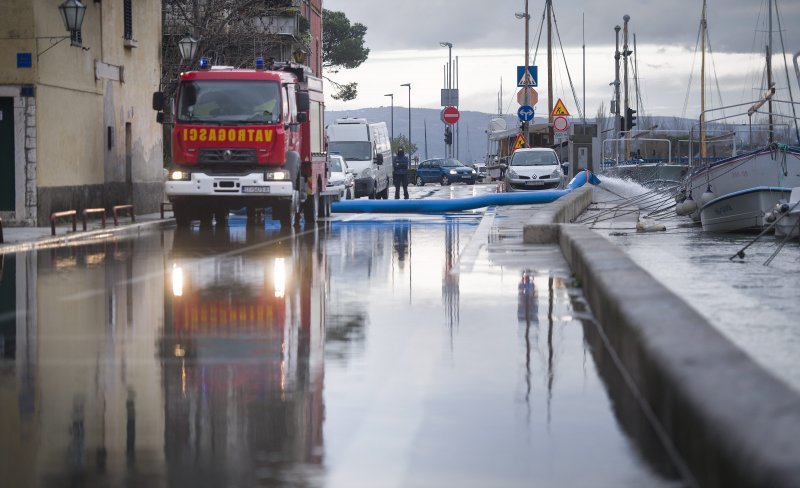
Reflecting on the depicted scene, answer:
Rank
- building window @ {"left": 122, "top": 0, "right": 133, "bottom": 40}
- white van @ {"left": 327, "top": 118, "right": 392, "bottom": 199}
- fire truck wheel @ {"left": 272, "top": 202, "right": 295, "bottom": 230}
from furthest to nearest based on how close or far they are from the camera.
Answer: white van @ {"left": 327, "top": 118, "right": 392, "bottom": 199}, building window @ {"left": 122, "top": 0, "right": 133, "bottom": 40}, fire truck wheel @ {"left": 272, "top": 202, "right": 295, "bottom": 230}

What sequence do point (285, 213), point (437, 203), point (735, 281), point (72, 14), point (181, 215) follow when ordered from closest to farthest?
1. point (735, 281)
2. point (72, 14)
3. point (285, 213)
4. point (181, 215)
5. point (437, 203)

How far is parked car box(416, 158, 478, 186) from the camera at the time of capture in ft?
261

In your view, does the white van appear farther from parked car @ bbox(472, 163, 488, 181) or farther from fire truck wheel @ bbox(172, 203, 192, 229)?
parked car @ bbox(472, 163, 488, 181)

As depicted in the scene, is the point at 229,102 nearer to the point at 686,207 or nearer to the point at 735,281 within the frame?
the point at 686,207

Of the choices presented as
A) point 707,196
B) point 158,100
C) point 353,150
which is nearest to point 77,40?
point 158,100

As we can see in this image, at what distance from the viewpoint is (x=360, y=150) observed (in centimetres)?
4628

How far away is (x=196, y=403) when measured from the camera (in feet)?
24.7

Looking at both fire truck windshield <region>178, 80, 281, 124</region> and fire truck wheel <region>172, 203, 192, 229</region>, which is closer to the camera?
fire truck windshield <region>178, 80, 281, 124</region>

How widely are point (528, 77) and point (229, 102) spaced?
2131 centimetres

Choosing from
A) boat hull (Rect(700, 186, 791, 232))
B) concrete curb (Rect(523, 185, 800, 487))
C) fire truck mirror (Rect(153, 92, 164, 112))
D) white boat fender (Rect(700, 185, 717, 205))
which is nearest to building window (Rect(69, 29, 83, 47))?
fire truck mirror (Rect(153, 92, 164, 112))

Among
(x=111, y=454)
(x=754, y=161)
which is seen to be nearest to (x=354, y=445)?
(x=111, y=454)

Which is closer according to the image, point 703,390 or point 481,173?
point 703,390

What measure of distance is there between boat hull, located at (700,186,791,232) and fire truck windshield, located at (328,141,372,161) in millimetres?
21786

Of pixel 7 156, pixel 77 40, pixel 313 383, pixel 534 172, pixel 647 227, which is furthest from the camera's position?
pixel 534 172
